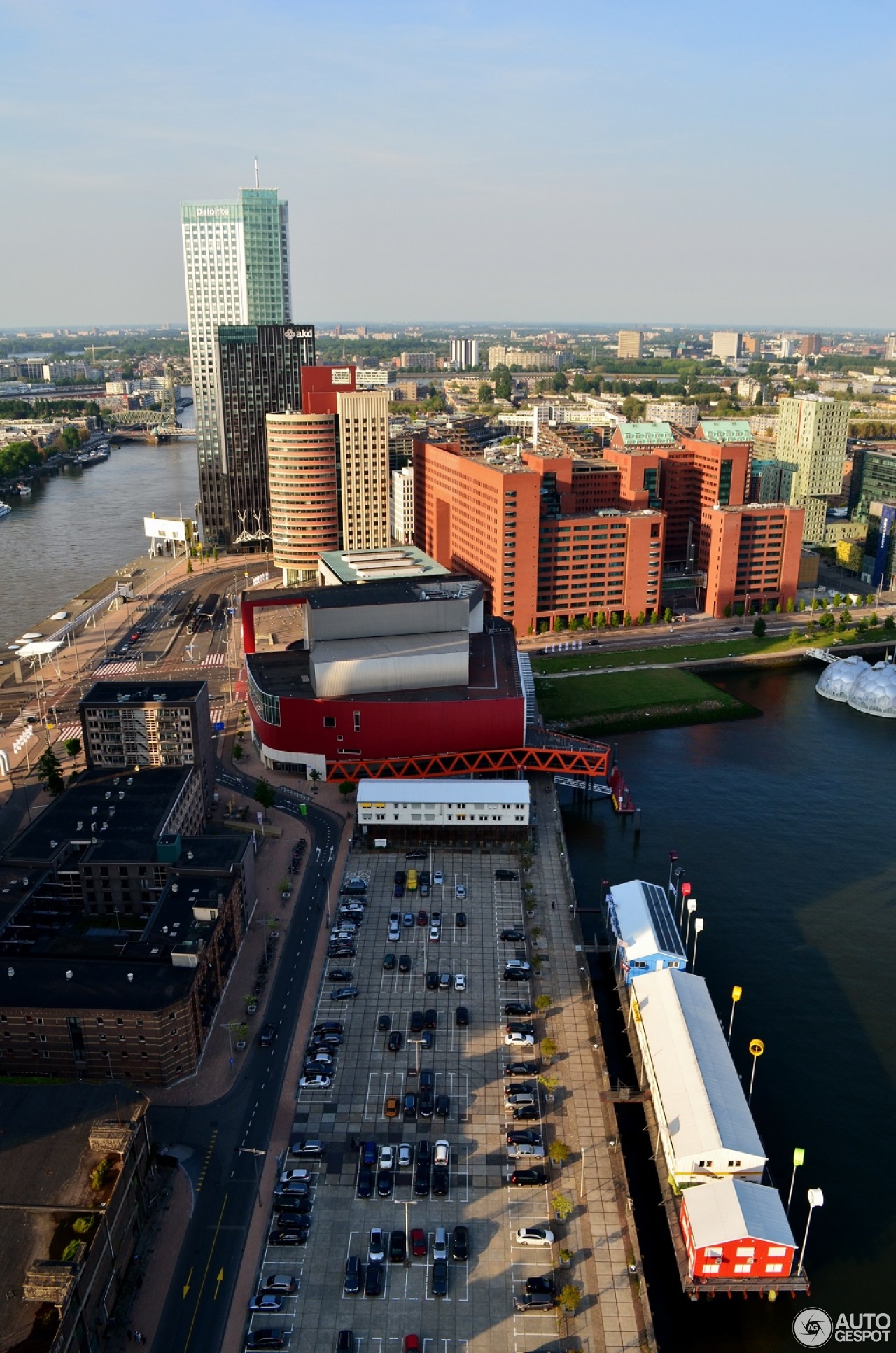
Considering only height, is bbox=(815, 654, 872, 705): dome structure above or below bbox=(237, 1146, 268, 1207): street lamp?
above

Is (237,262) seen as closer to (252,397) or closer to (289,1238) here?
(252,397)

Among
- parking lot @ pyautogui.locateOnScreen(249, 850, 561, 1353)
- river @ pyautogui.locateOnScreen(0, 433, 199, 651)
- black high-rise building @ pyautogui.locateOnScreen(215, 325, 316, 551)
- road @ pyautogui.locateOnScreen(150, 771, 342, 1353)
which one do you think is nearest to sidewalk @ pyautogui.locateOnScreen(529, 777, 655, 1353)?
parking lot @ pyautogui.locateOnScreen(249, 850, 561, 1353)

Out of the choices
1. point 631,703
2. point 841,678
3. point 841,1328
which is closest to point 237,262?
point 631,703

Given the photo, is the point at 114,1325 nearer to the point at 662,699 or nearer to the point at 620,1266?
the point at 620,1266

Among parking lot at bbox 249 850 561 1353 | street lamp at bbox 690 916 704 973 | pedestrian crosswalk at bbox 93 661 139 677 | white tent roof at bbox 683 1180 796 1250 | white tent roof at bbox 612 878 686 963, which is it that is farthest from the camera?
pedestrian crosswalk at bbox 93 661 139 677

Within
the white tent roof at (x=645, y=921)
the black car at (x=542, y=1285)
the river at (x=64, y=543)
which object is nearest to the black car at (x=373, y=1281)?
the black car at (x=542, y=1285)

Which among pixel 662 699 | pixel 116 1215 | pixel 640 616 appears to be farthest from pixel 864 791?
pixel 116 1215

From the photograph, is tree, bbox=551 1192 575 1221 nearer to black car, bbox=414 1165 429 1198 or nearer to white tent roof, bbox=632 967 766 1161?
white tent roof, bbox=632 967 766 1161

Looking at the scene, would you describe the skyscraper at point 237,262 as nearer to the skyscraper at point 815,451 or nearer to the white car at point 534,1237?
the skyscraper at point 815,451
